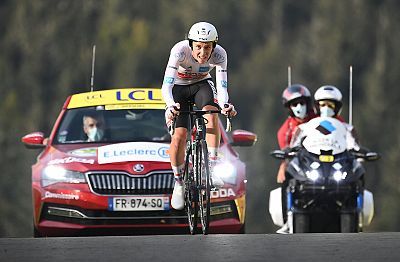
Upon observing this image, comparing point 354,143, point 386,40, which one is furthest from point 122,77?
point 354,143

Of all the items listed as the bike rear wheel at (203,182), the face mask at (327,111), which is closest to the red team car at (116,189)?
the bike rear wheel at (203,182)

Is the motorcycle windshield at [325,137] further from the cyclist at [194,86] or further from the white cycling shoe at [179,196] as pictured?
the white cycling shoe at [179,196]

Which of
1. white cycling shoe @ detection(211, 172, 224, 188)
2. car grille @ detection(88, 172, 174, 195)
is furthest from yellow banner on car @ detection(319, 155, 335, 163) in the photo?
white cycling shoe @ detection(211, 172, 224, 188)

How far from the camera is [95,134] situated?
1717 cm

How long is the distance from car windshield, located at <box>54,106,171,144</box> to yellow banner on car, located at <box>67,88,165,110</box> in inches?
2.8

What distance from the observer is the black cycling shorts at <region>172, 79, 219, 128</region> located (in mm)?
14836

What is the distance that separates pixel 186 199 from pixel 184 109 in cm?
88

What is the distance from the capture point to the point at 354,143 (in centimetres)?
1806

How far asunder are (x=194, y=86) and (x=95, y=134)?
7.87 feet

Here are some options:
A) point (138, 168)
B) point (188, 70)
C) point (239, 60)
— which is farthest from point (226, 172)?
point (239, 60)

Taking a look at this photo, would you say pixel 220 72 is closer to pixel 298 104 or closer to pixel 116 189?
pixel 116 189

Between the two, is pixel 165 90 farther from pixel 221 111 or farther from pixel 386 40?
pixel 386 40

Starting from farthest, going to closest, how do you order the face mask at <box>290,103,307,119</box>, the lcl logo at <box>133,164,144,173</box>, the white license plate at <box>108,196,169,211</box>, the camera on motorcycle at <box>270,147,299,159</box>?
the face mask at <box>290,103,307,119</box> < the camera on motorcycle at <box>270,147,299,159</box> < the lcl logo at <box>133,164,144,173</box> < the white license plate at <box>108,196,169,211</box>

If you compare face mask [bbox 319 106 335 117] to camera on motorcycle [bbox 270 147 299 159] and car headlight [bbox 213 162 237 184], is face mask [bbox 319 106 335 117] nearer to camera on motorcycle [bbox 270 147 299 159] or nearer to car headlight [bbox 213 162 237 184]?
camera on motorcycle [bbox 270 147 299 159]
